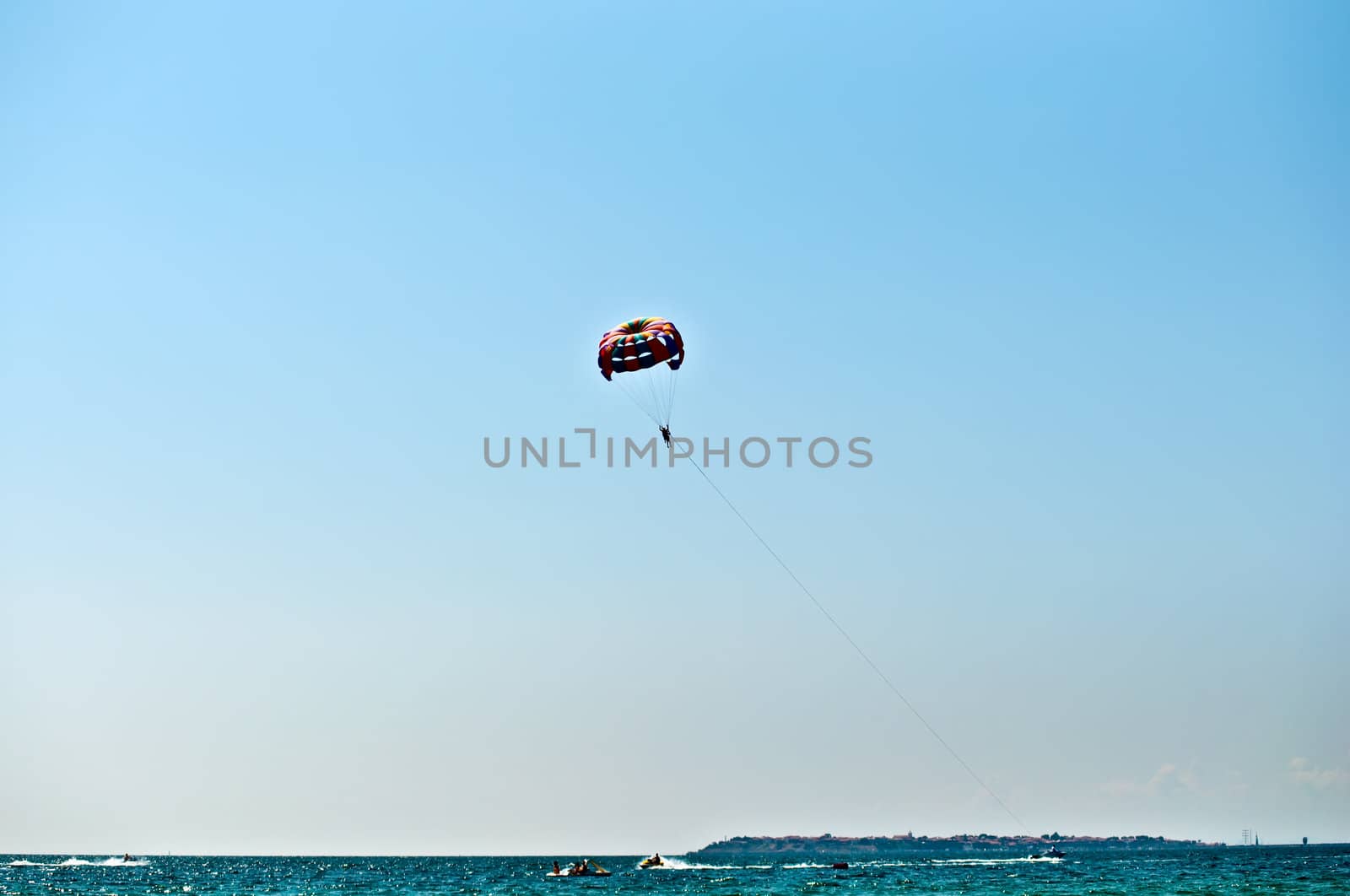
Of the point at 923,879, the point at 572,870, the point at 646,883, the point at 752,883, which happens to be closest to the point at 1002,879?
the point at 923,879

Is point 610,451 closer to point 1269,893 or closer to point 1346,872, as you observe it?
point 1269,893

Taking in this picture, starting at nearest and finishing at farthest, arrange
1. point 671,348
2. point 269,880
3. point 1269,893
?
1. point 671,348
2. point 1269,893
3. point 269,880

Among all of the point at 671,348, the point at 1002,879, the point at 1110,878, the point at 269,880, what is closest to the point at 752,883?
the point at 1002,879

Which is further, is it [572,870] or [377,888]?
[572,870]

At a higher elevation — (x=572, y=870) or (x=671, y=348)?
(x=671, y=348)

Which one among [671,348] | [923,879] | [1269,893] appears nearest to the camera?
[671,348]

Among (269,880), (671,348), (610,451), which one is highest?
(671,348)

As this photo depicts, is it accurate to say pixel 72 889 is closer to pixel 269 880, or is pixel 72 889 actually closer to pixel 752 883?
pixel 269 880

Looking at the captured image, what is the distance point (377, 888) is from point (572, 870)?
51.5ft

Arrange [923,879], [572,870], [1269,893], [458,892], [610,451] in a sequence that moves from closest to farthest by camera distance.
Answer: [610,451], [1269,893], [458,892], [923,879], [572,870]

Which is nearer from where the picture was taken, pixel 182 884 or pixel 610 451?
pixel 610 451

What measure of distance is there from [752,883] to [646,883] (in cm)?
737

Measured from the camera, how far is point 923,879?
8512 cm

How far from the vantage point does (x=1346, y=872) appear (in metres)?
85.1
